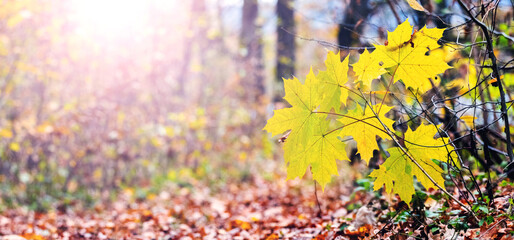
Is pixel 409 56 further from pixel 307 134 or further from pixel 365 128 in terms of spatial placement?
pixel 307 134

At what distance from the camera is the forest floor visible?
6.14 ft

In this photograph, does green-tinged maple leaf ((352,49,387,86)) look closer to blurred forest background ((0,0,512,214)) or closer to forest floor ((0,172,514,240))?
forest floor ((0,172,514,240))

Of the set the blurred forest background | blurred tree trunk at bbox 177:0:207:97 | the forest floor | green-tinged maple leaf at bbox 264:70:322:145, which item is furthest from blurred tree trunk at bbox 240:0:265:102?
green-tinged maple leaf at bbox 264:70:322:145

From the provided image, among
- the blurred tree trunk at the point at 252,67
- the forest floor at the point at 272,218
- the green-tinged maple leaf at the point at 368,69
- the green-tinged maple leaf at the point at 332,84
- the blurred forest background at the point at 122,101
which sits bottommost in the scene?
the forest floor at the point at 272,218

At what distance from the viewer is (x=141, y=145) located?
24.6ft

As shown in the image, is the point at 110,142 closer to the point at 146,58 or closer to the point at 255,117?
the point at 146,58

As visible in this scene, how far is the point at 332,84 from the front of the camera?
1604 millimetres

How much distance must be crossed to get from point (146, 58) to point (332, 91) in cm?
691

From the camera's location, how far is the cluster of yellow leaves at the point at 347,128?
1.58 meters

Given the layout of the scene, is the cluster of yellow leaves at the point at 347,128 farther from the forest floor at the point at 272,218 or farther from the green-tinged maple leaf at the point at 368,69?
the forest floor at the point at 272,218

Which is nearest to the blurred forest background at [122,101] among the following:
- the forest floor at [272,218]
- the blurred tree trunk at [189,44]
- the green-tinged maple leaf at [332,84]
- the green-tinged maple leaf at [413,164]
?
the blurred tree trunk at [189,44]

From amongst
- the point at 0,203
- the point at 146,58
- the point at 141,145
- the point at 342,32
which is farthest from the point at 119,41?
the point at 342,32

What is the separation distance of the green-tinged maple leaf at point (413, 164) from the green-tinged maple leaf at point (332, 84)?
327 millimetres

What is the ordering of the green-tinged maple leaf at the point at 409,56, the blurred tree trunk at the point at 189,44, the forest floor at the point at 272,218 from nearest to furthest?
1. the green-tinged maple leaf at the point at 409,56
2. the forest floor at the point at 272,218
3. the blurred tree trunk at the point at 189,44
